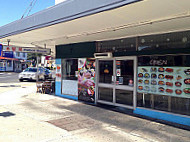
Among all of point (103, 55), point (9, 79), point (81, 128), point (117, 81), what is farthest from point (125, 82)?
point (9, 79)

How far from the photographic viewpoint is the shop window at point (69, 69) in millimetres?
8867

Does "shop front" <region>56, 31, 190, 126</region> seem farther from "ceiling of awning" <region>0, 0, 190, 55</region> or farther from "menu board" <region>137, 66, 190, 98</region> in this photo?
"ceiling of awning" <region>0, 0, 190, 55</region>

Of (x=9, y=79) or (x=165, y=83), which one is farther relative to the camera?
(x=9, y=79)

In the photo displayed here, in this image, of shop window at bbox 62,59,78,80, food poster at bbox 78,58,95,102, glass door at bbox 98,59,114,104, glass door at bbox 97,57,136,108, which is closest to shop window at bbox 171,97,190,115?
glass door at bbox 97,57,136,108

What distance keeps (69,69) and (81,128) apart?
4.86m

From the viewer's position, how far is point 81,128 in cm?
476

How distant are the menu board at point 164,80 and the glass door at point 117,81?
0.39 m

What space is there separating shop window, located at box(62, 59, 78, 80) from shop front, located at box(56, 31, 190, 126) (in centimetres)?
36

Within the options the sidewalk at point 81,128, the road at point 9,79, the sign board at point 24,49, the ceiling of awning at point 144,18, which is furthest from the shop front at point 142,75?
the road at point 9,79

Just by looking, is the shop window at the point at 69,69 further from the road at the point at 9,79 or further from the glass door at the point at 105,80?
the road at the point at 9,79

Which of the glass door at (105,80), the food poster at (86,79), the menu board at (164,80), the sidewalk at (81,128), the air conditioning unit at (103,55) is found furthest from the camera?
the food poster at (86,79)

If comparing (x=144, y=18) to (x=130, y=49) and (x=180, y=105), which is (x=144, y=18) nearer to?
(x=130, y=49)

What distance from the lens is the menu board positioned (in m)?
5.17

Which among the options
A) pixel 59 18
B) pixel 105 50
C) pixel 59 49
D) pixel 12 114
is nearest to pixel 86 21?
pixel 59 18
